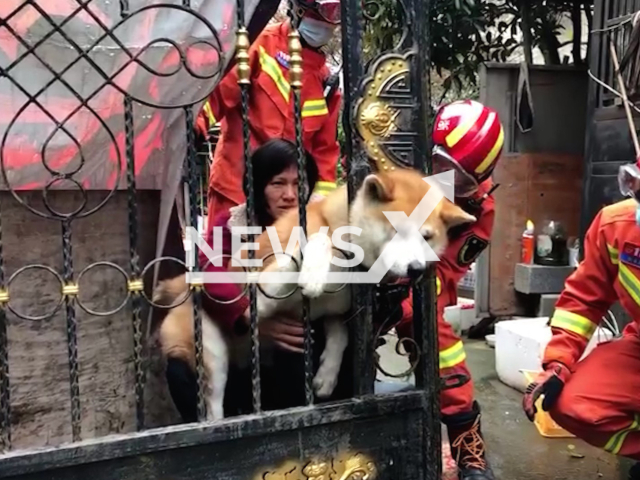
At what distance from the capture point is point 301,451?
187 centimetres

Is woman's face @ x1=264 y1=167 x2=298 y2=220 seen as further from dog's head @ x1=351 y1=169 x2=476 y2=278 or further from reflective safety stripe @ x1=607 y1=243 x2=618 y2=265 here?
reflective safety stripe @ x1=607 y1=243 x2=618 y2=265

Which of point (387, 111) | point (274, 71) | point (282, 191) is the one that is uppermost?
point (274, 71)

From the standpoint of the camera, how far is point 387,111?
1.85 m

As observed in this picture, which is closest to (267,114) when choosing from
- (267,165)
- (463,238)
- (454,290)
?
(267,165)

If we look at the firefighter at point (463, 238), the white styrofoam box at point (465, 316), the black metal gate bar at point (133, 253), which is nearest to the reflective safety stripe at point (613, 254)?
the firefighter at point (463, 238)

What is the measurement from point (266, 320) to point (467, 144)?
127 cm

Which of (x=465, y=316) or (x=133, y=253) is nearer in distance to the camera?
(x=133, y=253)

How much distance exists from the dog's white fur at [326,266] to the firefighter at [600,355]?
0.79 meters

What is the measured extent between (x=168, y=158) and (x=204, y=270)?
40 centimetres

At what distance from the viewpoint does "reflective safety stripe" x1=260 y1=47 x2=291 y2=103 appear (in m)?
3.24

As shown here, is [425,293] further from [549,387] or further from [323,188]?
[323,188]

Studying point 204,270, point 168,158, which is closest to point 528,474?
point 204,270

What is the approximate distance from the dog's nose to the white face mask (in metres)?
1.62

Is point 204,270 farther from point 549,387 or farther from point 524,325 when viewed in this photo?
point 524,325
